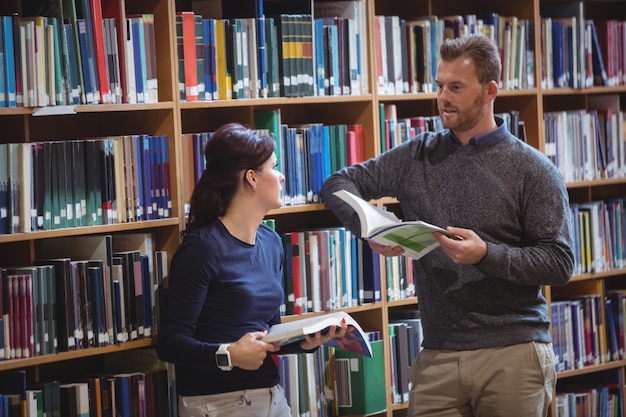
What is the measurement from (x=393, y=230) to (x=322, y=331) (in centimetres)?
38

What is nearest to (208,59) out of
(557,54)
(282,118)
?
(282,118)

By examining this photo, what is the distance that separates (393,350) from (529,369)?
2.67 feet

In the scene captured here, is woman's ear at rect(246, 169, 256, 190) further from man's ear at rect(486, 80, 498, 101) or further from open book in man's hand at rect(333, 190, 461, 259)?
man's ear at rect(486, 80, 498, 101)

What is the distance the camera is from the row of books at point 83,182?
117 inches

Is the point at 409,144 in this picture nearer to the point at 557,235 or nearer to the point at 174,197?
the point at 557,235

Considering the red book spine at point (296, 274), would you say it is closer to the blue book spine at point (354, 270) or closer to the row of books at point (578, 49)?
the blue book spine at point (354, 270)

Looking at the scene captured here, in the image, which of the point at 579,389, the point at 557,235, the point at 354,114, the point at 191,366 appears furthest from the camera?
the point at 579,389

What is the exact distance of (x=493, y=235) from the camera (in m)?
3.17

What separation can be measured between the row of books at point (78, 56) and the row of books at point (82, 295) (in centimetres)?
49

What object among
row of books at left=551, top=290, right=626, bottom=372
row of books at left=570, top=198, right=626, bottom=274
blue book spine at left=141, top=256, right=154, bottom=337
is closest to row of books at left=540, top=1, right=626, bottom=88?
row of books at left=570, top=198, right=626, bottom=274

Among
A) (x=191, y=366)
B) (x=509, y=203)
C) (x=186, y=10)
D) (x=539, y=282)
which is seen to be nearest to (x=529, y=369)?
(x=539, y=282)

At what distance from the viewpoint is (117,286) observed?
3.15 m

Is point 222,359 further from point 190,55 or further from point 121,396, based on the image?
point 190,55

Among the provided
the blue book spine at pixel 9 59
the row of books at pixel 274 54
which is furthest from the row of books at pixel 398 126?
the blue book spine at pixel 9 59
